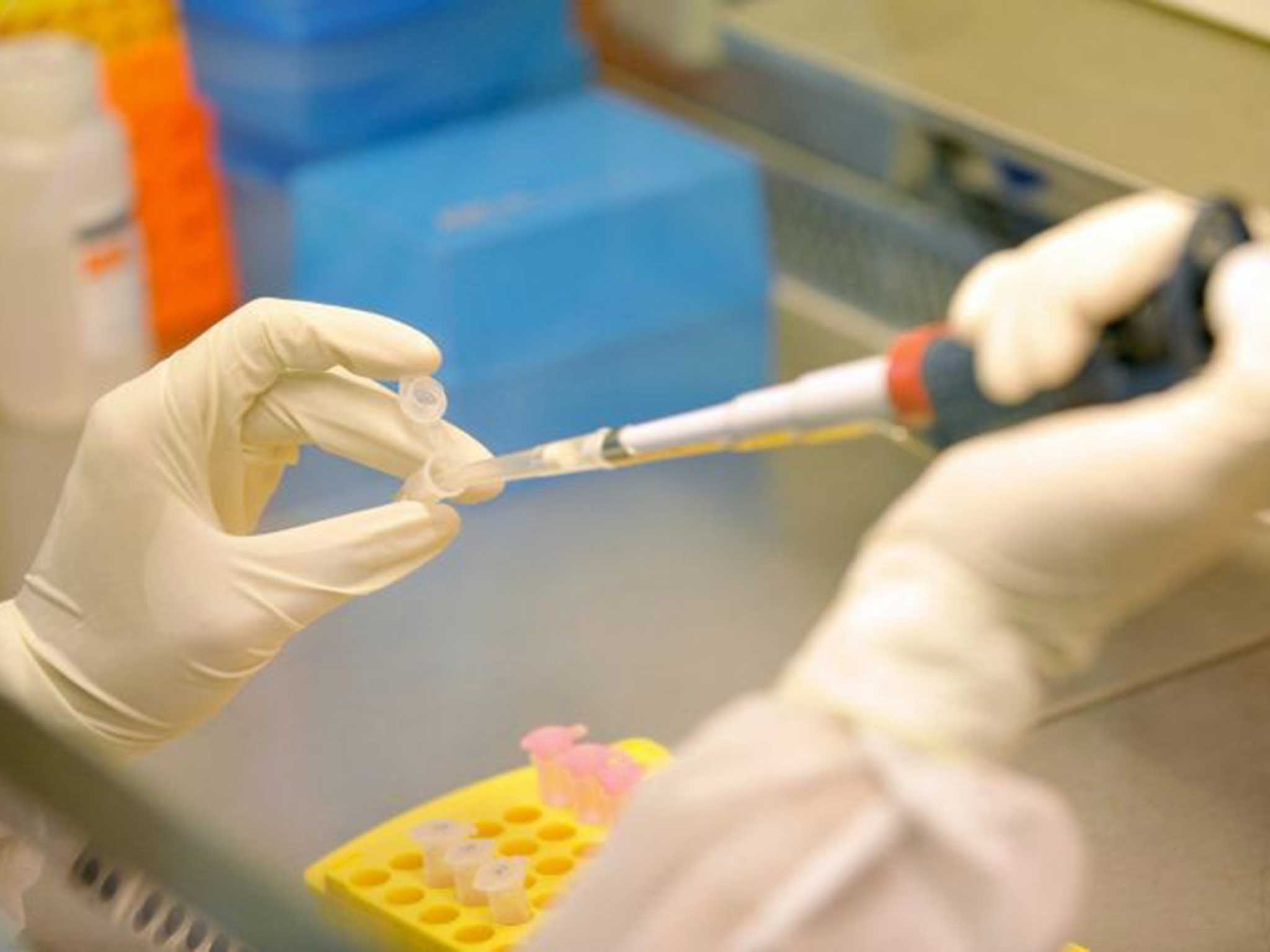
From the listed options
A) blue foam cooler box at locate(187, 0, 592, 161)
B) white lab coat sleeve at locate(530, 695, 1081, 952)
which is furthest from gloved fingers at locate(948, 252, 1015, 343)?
blue foam cooler box at locate(187, 0, 592, 161)

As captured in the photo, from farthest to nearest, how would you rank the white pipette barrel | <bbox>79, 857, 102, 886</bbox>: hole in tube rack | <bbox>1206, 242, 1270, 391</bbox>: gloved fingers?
<bbox>79, 857, 102, 886</bbox>: hole in tube rack
the white pipette barrel
<bbox>1206, 242, 1270, 391</bbox>: gloved fingers

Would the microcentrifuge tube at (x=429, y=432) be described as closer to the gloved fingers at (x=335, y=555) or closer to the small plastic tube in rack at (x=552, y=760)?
the gloved fingers at (x=335, y=555)

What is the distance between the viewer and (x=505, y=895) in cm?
116

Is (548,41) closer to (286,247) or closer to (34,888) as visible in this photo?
(286,247)

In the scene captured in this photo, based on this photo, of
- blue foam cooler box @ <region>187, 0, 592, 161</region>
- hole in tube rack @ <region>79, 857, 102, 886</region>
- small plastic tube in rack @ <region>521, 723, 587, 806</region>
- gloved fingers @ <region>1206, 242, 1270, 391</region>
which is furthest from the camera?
blue foam cooler box @ <region>187, 0, 592, 161</region>

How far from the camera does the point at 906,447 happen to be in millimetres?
1877

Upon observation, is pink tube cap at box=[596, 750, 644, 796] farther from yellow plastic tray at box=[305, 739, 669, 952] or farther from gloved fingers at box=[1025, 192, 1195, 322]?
gloved fingers at box=[1025, 192, 1195, 322]

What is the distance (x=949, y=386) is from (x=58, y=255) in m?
1.34

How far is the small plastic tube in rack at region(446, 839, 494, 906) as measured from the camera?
1178 mm

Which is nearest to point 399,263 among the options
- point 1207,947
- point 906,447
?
point 906,447

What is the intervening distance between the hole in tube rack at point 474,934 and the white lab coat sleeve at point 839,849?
0.35 meters

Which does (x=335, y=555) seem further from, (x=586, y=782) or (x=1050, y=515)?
(x=1050, y=515)

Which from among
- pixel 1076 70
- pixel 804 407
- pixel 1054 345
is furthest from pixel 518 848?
pixel 1076 70

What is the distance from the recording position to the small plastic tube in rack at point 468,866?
118 cm
